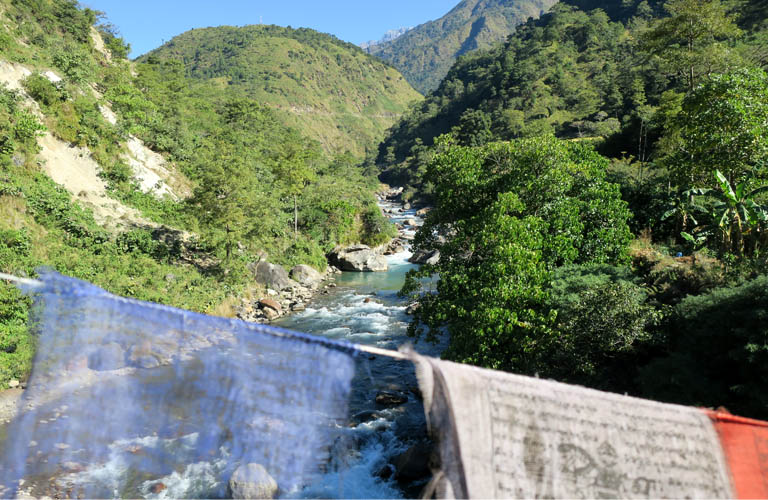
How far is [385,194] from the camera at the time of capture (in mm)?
69250

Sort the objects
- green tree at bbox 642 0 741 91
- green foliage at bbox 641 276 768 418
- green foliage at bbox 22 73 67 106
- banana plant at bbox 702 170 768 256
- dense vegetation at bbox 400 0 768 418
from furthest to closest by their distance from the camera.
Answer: green foliage at bbox 22 73 67 106
green tree at bbox 642 0 741 91
banana plant at bbox 702 170 768 256
dense vegetation at bbox 400 0 768 418
green foliage at bbox 641 276 768 418

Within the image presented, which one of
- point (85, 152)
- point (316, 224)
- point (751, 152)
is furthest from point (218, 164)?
point (751, 152)

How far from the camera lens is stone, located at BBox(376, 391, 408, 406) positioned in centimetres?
1035

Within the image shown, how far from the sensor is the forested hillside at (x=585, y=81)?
73.3 ft

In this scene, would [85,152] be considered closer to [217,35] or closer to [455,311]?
[455,311]

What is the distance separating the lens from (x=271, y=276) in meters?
20.3

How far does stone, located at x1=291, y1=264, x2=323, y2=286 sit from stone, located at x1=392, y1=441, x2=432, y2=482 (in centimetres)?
1459

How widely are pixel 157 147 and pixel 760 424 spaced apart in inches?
1148

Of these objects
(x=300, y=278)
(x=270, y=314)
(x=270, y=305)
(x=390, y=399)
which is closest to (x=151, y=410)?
(x=390, y=399)

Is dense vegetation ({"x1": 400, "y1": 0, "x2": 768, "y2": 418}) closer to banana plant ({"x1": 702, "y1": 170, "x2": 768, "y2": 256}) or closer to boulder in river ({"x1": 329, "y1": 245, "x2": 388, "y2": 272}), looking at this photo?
banana plant ({"x1": 702, "y1": 170, "x2": 768, "y2": 256})

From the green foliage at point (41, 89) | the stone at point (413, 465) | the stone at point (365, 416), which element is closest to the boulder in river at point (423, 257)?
the stone at point (365, 416)

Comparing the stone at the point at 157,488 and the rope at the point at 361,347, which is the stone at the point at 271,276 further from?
the rope at the point at 361,347

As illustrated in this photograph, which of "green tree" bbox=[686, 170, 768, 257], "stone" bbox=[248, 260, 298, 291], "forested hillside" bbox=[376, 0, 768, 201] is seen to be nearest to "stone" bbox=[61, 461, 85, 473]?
"green tree" bbox=[686, 170, 768, 257]

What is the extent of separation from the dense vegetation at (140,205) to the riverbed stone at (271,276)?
0.78 m
